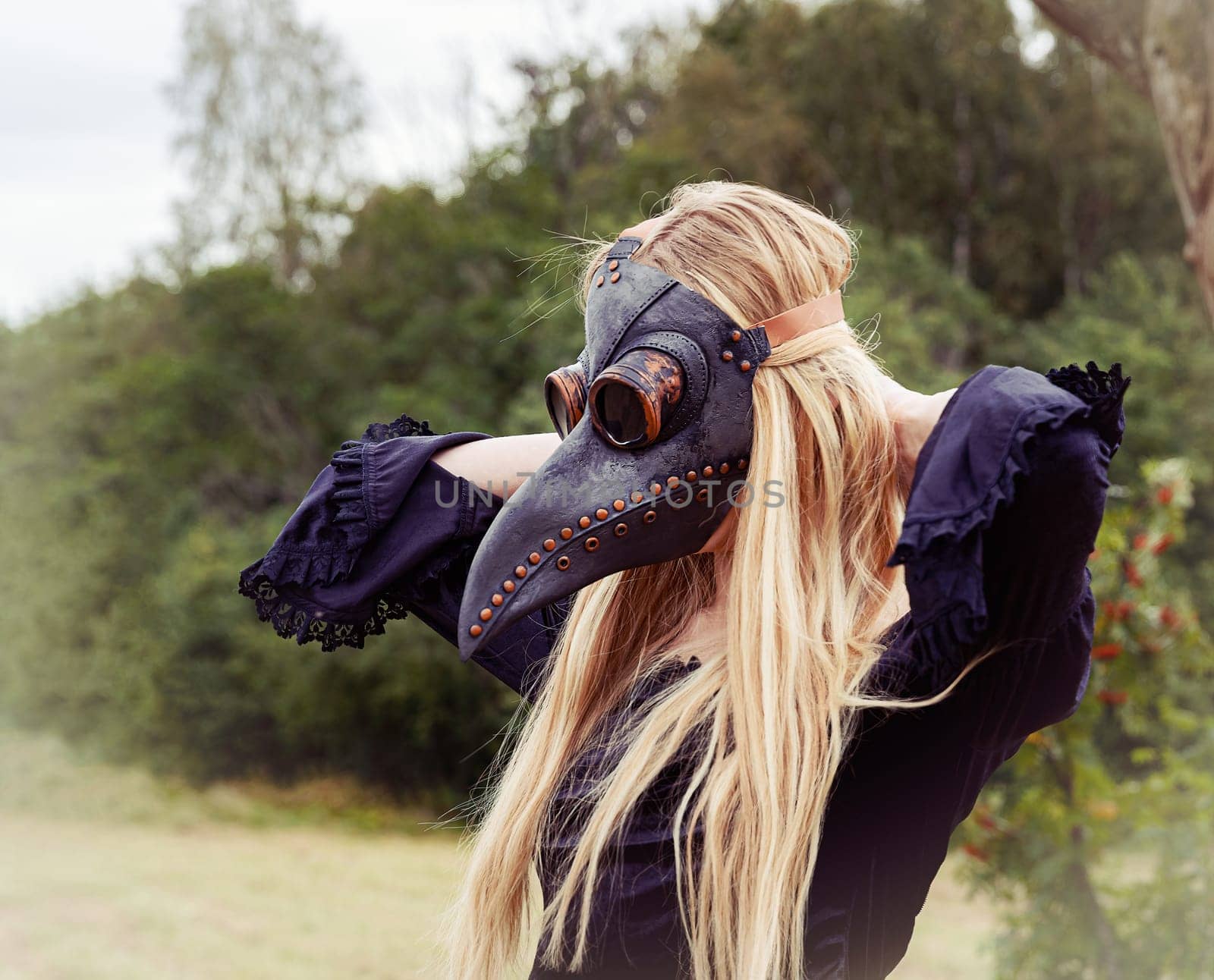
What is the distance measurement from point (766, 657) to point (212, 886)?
7337 millimetres

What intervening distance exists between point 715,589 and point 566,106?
9.79 metres

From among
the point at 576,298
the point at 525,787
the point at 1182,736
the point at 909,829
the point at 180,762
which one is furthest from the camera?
the point at 180,762

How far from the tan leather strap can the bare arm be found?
1.06 feet

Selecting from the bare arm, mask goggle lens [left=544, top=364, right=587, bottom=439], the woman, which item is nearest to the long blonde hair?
the woman

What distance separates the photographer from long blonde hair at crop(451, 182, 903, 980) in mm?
1026

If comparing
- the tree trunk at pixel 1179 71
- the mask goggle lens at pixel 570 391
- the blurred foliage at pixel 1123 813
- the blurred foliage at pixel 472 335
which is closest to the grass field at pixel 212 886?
the blurred foliage at pixel 472 335

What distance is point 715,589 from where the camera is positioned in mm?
1243

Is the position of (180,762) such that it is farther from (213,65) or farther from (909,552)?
(909,552)

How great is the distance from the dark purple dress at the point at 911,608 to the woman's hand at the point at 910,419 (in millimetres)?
105

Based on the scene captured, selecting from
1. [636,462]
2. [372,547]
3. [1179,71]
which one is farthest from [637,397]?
[1179,71]

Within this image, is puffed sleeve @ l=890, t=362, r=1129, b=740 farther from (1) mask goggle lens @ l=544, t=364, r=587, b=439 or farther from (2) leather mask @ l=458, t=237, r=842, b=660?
(1) mask goggle lens @ l=544, t=364, r=587, b=439

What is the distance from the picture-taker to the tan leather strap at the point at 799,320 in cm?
108

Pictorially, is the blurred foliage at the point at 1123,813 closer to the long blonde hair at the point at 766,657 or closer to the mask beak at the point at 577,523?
the long blonde hair at the point at 766,657

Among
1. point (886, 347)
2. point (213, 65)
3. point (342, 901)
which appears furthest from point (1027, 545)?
point (213, 65)
